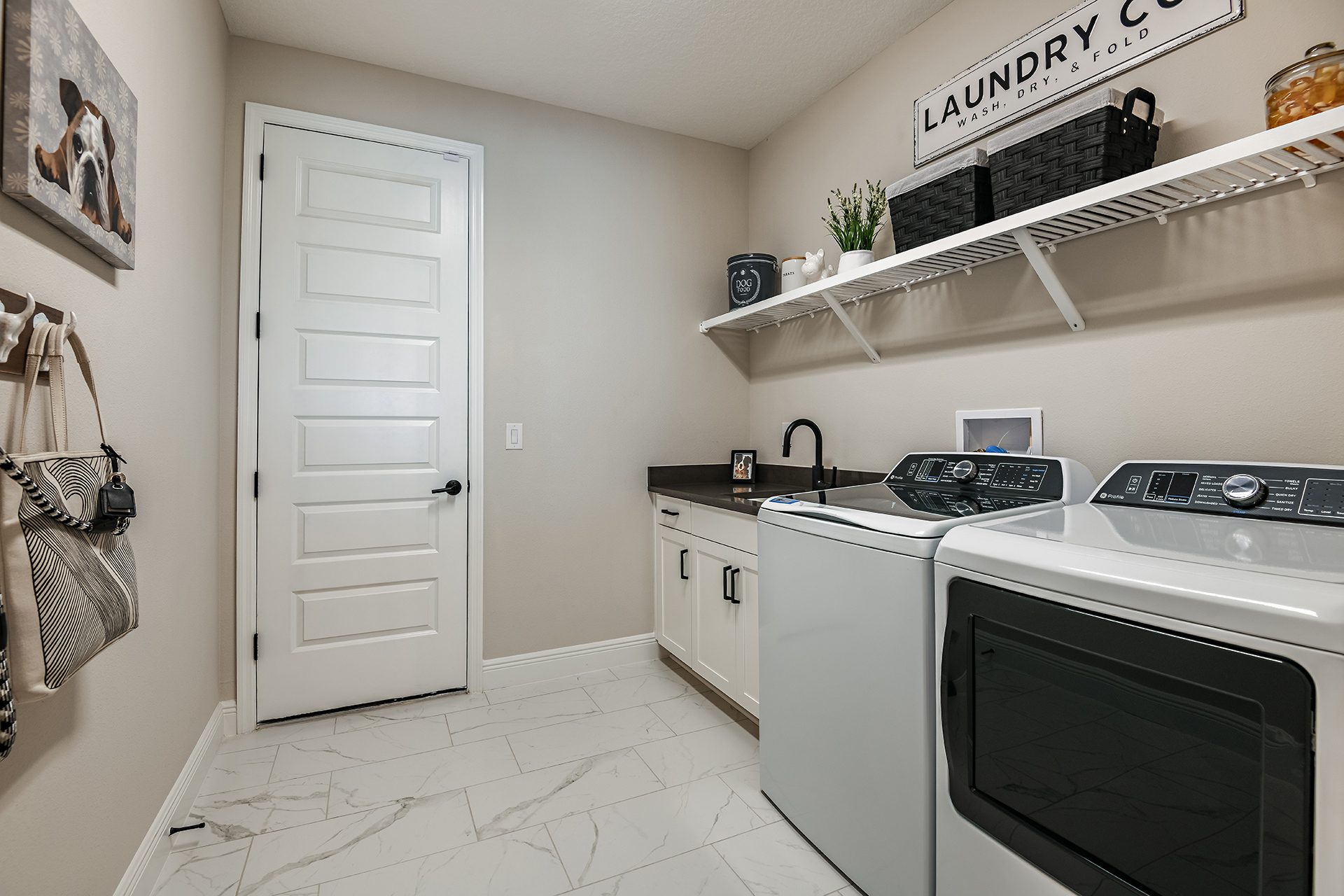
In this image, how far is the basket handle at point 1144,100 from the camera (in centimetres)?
147

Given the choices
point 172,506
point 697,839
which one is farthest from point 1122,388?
point 172,506

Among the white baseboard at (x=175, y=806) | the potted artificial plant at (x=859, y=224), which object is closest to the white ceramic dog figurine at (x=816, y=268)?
the potted artificial plant at (x=859, y=224)

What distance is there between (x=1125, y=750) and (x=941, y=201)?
151 cm

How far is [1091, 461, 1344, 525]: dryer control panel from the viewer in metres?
1.18

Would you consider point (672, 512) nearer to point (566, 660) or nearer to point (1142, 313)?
point (566, 660)

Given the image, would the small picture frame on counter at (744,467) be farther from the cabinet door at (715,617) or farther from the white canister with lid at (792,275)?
the white canister with lid at (792,275)

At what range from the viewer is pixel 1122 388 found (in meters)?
1.66

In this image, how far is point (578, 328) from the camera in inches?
114

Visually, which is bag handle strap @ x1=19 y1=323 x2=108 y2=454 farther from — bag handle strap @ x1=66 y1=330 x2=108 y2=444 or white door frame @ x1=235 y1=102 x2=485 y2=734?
white door frame @ x1=235 y1=102 x2=485 y2=734

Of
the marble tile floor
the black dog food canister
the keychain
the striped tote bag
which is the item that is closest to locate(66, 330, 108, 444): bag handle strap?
the striped tote bag

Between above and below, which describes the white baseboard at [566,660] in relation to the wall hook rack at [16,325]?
below

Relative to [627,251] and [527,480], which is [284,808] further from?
[627,251]

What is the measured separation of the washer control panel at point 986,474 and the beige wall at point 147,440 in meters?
2.09

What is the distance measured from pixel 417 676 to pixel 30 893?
1638mm
